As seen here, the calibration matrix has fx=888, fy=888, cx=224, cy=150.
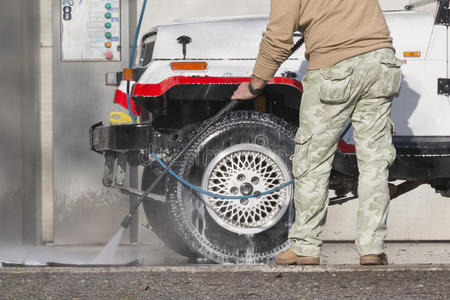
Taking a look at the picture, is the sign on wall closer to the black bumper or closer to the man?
the black bumper

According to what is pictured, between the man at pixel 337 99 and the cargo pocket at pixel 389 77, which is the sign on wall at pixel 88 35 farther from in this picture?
the cargo pocket at pixel 389 77

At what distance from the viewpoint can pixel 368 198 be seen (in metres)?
4.72

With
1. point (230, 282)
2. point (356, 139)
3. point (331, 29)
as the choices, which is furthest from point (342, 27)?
point (230, 282)

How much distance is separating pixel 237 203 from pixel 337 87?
49.9 inches

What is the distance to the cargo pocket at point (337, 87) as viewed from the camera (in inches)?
183

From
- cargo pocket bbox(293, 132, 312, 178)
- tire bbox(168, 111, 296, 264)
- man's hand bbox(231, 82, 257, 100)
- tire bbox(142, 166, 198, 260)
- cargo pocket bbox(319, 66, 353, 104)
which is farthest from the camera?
tire bbox(142, 166, 198, 260)

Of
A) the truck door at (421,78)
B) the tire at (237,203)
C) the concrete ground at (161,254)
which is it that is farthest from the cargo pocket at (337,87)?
the concrete ground at (161,254)

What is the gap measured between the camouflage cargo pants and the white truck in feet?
2.68

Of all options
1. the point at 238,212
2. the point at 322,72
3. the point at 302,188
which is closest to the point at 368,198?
the point at 302,188

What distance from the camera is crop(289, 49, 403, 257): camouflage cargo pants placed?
468 cm

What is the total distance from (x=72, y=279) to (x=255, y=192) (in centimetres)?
165

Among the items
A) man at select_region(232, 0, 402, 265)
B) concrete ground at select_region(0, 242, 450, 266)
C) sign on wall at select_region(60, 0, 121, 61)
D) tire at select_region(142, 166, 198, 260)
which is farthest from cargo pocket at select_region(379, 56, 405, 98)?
sign on wall at select_region(60, 0, 121, 61)

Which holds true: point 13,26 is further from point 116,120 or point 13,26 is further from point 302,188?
point 302,188

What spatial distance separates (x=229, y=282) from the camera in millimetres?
4156
